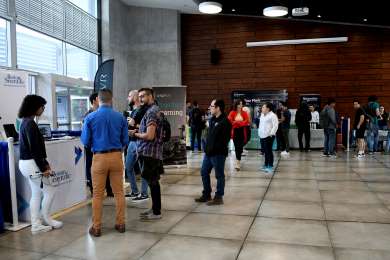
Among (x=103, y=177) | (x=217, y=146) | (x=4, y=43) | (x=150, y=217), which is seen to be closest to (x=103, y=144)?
(x=103, y=177)

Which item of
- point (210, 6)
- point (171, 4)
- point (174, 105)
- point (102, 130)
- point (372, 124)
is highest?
point (171, 4)

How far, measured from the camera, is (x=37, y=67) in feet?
28.3

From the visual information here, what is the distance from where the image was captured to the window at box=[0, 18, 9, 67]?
7508 mm

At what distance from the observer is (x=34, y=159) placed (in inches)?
147

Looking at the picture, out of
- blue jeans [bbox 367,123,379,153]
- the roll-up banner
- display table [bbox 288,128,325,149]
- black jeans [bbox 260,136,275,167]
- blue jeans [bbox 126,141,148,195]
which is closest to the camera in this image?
blue jeans [bbox 126,141,148,195]

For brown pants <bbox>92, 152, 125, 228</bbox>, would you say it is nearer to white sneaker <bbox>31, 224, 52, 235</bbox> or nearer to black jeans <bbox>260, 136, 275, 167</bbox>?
white sneaker <bbox>31, 224, 52, 235</bbox>

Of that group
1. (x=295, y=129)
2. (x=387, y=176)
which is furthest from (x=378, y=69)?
(x=387, y=176)

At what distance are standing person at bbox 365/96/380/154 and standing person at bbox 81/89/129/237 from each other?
8.53 m

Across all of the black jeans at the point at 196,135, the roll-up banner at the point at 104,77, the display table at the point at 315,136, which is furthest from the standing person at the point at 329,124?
the roll-up banner at the point at 104,77

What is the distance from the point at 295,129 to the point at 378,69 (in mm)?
3754

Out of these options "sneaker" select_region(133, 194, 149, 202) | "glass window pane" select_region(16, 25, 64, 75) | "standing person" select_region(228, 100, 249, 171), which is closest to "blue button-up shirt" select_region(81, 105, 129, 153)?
"sneaker" select_region(133, 194, 149, 202)

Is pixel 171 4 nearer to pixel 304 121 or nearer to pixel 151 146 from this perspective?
pixel 304 121

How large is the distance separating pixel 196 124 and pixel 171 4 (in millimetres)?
4793

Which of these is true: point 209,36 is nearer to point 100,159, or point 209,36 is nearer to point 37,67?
point 37,67
